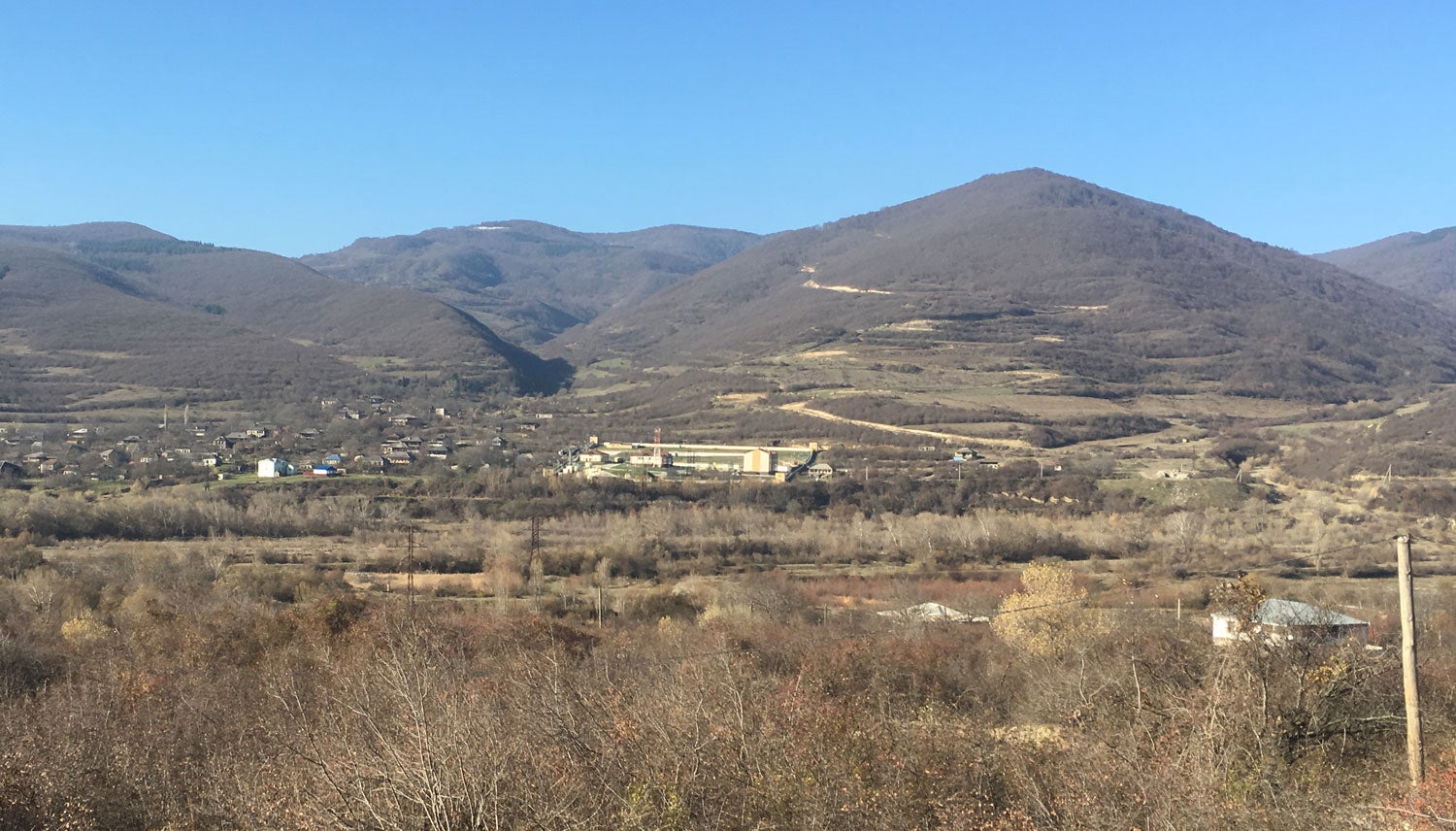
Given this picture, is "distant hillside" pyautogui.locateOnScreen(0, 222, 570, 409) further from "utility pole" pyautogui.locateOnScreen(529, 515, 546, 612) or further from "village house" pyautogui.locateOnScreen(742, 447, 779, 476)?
"utility pole" pyautogui.locateOnScreen(529, 515, 546, 612)

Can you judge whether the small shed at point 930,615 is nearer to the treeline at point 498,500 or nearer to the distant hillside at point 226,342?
the treeline at point 498,500

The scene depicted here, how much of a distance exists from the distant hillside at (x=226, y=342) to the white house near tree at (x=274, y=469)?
31942 mm

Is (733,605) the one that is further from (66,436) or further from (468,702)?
(66,436)

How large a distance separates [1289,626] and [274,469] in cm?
5109

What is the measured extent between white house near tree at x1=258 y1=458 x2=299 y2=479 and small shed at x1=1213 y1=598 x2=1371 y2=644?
46627mm

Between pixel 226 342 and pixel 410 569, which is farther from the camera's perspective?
pixel 226 342

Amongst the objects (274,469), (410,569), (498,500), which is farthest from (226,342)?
(410,569)

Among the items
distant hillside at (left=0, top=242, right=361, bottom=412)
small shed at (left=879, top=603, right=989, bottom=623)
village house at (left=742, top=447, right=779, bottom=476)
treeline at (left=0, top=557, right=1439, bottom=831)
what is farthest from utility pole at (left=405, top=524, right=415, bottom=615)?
distant hillside at (left=0, top=242, right=361, bottom=412)

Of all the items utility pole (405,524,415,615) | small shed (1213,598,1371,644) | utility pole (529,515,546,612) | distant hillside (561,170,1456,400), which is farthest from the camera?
distant hillside (561,170,1456,400)

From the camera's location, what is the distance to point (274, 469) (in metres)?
58.1

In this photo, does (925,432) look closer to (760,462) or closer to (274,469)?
(760,462)

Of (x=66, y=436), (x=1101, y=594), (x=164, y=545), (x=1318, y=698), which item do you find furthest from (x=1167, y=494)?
(x=66, y=436)

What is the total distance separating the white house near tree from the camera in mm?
57500

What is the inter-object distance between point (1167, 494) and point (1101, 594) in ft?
70.0
